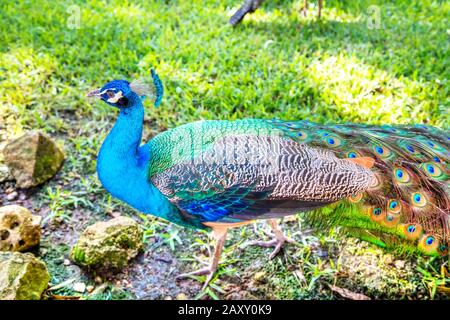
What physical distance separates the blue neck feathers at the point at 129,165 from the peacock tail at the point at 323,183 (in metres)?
0.05

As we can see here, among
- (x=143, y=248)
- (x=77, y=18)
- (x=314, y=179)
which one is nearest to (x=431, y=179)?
(x=314, y=179)

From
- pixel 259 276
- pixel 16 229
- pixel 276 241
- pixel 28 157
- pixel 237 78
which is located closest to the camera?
pixel 16 229

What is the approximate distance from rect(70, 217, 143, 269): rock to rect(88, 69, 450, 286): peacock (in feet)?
1.13

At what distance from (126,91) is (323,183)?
0.90 m

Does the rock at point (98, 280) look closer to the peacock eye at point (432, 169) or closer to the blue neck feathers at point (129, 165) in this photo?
the blue neck feathers at point (129, 165)

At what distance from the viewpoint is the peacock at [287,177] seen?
1.98m

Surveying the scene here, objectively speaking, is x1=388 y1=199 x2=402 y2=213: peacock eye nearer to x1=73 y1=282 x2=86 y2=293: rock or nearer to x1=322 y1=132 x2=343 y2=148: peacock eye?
x1=322 y1=132 x2=343 y2=148: peacock eye

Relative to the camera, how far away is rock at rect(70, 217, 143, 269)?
2326mm

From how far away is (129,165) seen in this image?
204cm

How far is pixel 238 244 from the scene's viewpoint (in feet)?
8.48

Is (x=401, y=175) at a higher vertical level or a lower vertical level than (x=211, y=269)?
higher

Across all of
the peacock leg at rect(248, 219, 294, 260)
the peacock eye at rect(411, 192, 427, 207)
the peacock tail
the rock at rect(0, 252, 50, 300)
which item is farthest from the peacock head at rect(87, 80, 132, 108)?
the peacock eye at rect(411, 192, 427, 207)

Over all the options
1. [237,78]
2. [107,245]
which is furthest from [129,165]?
[237,78]

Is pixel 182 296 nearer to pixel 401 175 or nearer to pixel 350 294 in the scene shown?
pixel 350 294
